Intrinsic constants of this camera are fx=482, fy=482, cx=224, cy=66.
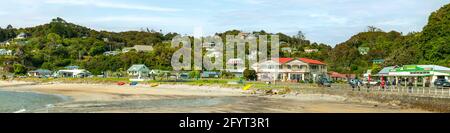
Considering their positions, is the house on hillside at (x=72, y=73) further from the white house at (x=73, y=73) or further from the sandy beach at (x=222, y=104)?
the sandy beach at (x=222, y=104)

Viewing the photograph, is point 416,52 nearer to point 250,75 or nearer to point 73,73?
point 250,75

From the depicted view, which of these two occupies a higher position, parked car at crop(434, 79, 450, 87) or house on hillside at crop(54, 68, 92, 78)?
house on hillside at crop(54, 68, 92, 78)

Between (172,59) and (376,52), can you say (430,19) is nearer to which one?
(376,52)

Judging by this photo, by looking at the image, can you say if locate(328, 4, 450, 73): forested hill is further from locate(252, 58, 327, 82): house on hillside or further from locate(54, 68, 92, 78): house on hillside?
locate(54, 68, 92, 78): house on hillside

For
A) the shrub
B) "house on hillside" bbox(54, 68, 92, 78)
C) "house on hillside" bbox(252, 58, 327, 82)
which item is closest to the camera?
the shrub

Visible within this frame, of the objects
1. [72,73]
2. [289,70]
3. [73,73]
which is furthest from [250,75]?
[72,73]

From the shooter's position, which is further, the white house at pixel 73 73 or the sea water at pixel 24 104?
the white house at pixel 73 73

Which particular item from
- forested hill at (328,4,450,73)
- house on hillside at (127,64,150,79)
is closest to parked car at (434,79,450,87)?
forested hill at (328,4,450,73)

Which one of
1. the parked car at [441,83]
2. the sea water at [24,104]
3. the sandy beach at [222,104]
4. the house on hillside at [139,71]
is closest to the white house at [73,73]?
the house on hillside at [139,71]

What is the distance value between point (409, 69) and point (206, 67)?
54774 mm

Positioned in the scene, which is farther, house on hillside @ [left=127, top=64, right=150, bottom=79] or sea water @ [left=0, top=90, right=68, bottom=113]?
house on hillside @ [left=127, top=64, right=150, bottom=79]

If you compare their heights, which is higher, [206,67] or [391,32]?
[391,32]
